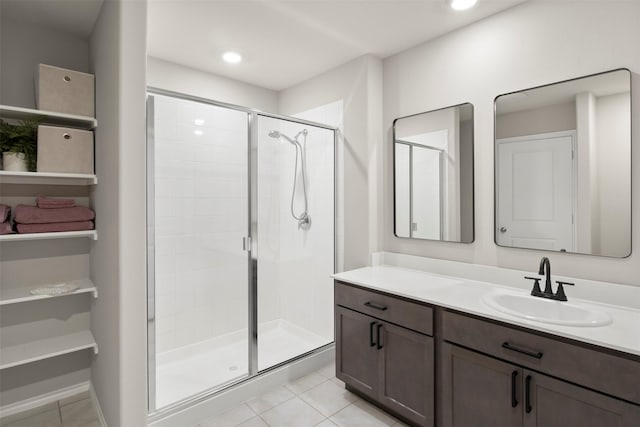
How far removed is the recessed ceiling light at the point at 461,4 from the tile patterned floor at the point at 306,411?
2.55 metres

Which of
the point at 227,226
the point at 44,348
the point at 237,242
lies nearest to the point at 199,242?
the point at 227,226

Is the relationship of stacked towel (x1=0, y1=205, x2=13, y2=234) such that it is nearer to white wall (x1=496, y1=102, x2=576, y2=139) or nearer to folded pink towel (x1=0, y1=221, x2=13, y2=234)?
folded pink towel (x1=0, y1=221, x2=13, y2=234)

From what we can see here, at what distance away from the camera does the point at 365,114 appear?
9.20 ft

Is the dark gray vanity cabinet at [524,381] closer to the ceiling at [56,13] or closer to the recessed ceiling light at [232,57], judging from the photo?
the recessed ceiling light at [232,57]

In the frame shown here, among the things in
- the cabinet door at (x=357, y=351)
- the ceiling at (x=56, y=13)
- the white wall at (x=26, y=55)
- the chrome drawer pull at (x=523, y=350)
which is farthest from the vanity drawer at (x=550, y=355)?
the white wall at (x=26, y=55)

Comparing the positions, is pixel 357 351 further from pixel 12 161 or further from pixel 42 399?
pixel 12 161

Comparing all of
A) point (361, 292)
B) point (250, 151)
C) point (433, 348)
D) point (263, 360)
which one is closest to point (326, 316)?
point (263, 360)

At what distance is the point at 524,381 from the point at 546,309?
46cm

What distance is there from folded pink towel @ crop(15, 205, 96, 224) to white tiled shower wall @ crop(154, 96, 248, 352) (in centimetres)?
61

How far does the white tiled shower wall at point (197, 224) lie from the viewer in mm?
2729

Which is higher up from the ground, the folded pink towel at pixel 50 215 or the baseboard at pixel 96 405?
the folded pink towel at pixel 50 215

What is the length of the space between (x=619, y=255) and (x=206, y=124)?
2.88m

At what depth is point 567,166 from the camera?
1.90m

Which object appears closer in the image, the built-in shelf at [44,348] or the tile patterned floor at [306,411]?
the built-in shelf at [44,348]
